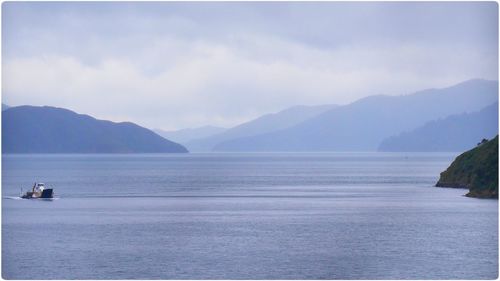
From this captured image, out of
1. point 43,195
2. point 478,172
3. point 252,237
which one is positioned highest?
point 478,172

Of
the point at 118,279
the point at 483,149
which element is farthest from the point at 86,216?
the point at 483,149

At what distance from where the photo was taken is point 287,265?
5619 centimetres

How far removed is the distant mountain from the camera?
10525cm

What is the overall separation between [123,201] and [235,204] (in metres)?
16.7

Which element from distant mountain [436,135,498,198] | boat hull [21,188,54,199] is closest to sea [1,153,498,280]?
boat hull [21,188,54,199]

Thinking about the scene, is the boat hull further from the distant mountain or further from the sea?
the distant mountain

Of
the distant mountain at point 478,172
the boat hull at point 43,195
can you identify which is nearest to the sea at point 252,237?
the boat hull at point 43,195

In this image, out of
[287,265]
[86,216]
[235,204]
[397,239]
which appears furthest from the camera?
[235,204]

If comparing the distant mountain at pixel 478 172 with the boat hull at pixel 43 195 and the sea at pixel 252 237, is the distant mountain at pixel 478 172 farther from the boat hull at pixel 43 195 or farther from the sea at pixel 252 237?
the boat hull at pixel 43 195

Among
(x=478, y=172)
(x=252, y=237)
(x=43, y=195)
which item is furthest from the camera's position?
(x=43, y=195)

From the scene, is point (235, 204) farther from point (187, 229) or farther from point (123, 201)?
point (187, 229)

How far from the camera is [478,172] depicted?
110625 millimetres

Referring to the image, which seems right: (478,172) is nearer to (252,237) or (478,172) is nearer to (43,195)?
(252,237)

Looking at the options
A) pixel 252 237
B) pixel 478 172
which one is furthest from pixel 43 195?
pixel 478 172
